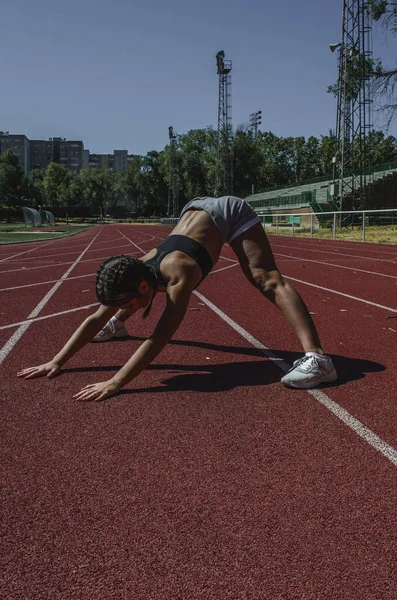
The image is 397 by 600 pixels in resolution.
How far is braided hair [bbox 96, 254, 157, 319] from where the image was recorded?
3090 mm

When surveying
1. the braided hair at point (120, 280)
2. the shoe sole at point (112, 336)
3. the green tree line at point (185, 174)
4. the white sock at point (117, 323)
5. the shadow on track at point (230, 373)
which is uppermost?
the green tree line at point (185, 174)

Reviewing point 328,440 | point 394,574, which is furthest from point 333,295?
point 394,574

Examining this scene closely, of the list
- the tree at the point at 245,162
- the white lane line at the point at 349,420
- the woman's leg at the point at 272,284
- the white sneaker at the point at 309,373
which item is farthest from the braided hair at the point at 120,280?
the tree at the point at 245,162

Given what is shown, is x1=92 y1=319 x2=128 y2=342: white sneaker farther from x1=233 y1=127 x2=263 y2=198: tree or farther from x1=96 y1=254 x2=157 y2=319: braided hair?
x1=233 y1=127 x2=263 y2=198: tree

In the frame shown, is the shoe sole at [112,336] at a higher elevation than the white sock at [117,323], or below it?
below

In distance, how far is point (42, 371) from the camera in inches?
151

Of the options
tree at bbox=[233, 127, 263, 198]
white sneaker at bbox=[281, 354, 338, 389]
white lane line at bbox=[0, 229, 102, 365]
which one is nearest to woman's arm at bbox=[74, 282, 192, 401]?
white sneaker at bbox=[281, 354, 338, 389]

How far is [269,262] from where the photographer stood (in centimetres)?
379

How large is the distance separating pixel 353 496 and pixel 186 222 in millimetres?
2098

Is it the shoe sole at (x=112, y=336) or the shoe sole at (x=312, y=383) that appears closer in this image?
the shoe sole at (x=312, y=383)

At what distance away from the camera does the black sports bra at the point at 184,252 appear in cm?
341

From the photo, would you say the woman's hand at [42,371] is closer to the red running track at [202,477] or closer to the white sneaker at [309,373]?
the red running track at [202,477]

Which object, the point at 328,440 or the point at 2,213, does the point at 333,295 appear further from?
the point at 2,213

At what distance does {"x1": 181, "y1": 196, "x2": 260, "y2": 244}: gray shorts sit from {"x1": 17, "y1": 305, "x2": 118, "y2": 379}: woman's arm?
2.93ft
